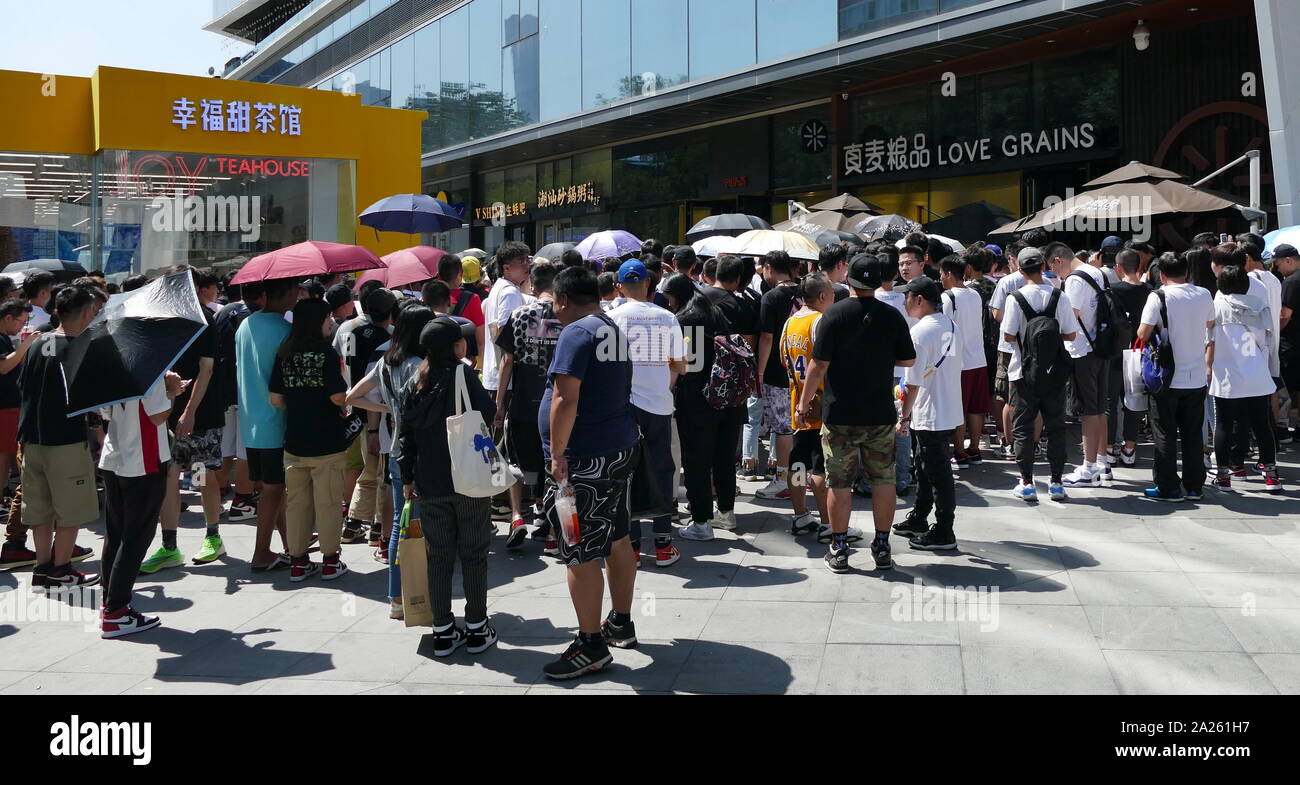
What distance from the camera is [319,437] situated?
627cm

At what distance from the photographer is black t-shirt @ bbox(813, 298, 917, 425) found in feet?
19.8

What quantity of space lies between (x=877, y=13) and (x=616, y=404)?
12287 mm

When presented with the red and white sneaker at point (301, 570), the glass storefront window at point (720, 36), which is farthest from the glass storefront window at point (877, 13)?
the red and white sneaker at point (301, 570)

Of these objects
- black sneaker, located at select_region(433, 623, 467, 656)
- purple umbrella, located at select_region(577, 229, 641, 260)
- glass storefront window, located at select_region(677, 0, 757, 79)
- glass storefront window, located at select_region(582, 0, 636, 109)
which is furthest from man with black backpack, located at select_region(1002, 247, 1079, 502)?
glass storefront window, located at select_region(582, 0, 636, 109)

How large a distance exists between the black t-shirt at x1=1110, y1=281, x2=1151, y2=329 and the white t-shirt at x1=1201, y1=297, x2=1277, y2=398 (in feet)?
2.82

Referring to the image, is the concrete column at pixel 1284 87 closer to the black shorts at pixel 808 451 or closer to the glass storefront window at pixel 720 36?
the black shorts at pixel 808 451

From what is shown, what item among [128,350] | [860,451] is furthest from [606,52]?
[128,350]

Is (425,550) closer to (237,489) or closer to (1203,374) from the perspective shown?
(237,489)

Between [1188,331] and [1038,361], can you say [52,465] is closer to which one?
[1038,361]

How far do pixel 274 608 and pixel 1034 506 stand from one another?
544 cm

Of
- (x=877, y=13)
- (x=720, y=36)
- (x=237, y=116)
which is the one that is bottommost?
(x=237, y=116)

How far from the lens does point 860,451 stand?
6.21 metres

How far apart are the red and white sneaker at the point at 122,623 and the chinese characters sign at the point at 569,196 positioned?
19957mm

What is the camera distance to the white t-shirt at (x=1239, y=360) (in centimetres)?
791
